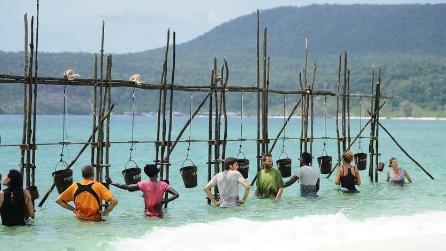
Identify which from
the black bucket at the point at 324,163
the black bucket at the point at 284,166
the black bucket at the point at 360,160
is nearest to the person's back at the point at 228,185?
the black bucket at the point at 284,166

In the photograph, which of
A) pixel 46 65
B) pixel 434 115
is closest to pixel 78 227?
pixel 434 115

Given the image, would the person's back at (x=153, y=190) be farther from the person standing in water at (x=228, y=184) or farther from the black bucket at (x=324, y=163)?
the black bucket at (x=324, y=163)

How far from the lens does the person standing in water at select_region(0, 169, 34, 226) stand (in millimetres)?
13289

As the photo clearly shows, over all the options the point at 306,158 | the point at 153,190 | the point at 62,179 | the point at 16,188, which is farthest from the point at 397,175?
the point at 16,188

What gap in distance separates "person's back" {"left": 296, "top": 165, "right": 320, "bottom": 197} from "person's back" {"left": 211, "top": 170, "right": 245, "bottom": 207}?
233 centimetres

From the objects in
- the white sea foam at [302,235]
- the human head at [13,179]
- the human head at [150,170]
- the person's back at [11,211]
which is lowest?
the white sea foam at [302,235]

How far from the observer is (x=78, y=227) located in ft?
48.8

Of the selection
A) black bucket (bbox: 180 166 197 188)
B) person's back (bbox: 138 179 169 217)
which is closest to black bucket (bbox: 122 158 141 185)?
black bucket (bbox: 180 166 197 188)

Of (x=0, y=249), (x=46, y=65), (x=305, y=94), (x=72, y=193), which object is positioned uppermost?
(x=46, y=65)

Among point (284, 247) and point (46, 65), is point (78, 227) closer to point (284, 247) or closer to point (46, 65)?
point (284, 247)

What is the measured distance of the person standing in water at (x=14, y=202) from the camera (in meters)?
13.3

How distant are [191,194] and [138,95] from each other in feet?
543

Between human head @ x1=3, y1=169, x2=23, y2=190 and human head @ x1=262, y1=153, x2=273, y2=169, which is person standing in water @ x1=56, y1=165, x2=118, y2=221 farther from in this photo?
human head @ x1=262, y1=153, x2=273, y2=169

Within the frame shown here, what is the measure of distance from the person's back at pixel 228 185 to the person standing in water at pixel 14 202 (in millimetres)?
4207
